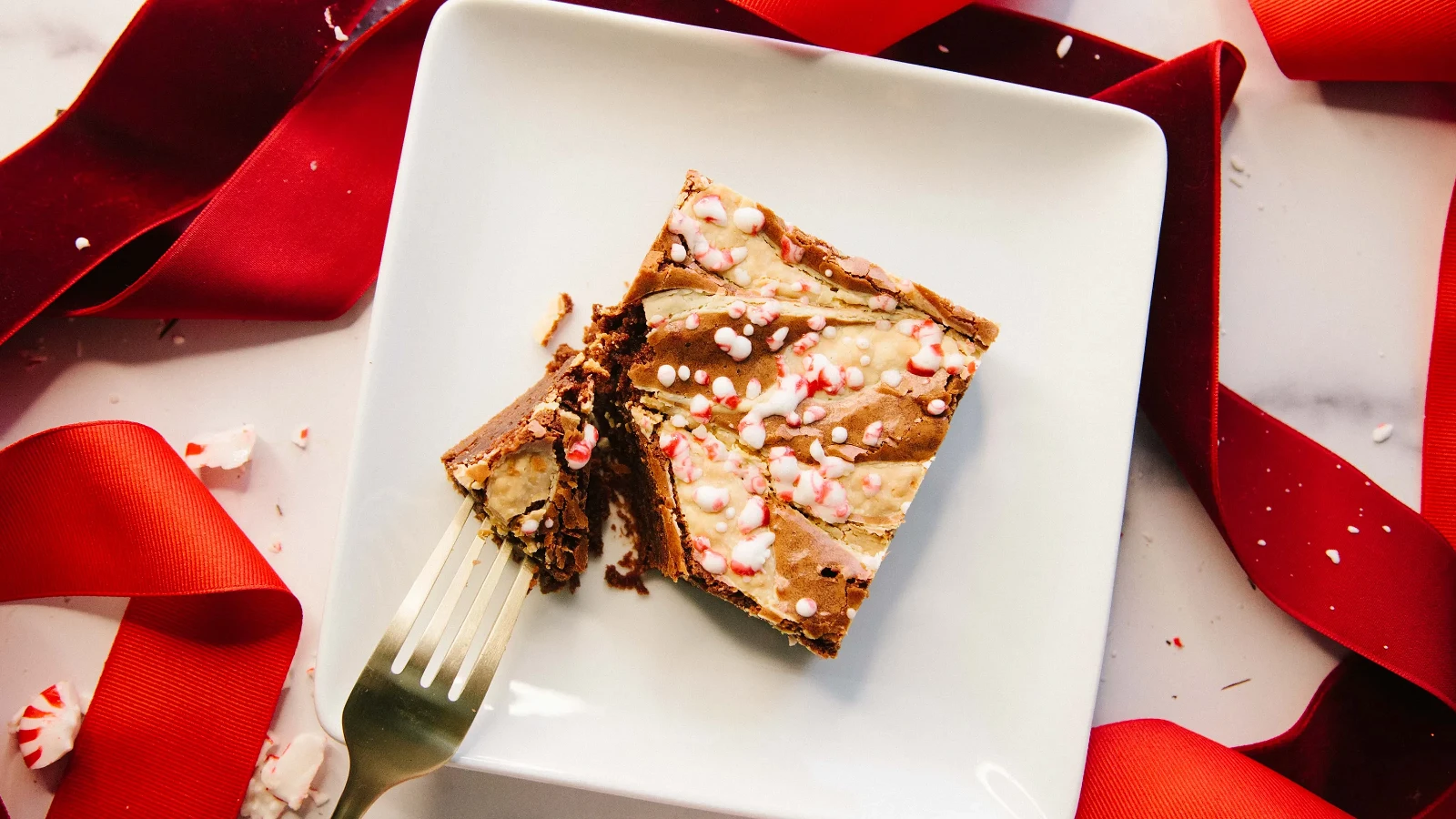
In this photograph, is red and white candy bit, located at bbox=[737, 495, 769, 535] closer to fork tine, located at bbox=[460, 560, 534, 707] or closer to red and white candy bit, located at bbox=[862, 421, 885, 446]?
red and white candy bit, located at bbox=[862, 421, 885, 446]

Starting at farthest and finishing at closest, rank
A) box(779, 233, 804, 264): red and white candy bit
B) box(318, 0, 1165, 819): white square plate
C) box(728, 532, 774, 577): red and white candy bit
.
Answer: box(318, 0, 1165, 819): white square plate
box(779, 233, 804, 264): red and white candy bit
box(728, 532, 774, 577): red and white candy bit

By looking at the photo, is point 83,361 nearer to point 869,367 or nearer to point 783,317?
point 783,317

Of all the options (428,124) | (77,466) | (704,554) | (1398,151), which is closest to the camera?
(704,554)

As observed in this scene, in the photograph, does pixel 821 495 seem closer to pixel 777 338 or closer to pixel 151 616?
pixel 777 338

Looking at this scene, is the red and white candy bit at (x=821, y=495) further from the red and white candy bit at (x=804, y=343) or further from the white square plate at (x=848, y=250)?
the white square plate at (x=848, y=250)

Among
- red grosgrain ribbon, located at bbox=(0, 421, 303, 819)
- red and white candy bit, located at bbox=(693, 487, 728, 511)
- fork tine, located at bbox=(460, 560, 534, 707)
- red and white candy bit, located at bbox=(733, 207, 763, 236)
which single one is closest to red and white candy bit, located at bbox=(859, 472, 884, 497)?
red and white candy bit, located at bbox=(693, 487, 728, 511)

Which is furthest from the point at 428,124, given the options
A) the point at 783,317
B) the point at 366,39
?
the point at 783,317

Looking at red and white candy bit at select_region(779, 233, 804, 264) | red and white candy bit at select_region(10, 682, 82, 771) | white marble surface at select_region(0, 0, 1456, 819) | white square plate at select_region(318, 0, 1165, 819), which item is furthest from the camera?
white marble surface at select_region(0, 0, 1456, 819)
